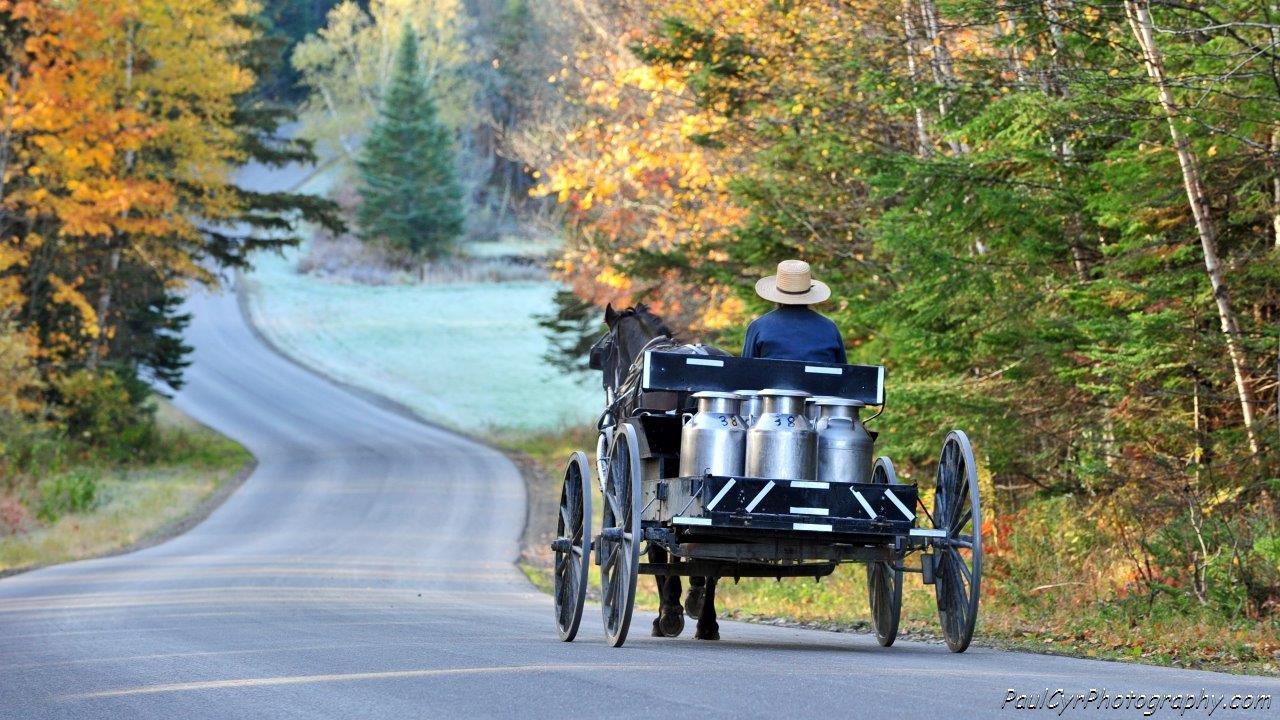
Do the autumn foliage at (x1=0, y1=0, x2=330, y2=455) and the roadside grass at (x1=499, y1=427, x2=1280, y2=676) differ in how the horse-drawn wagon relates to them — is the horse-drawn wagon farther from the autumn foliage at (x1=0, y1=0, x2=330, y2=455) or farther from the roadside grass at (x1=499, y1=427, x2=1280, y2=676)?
the autumn foliage at (x1=0, y1=0, x2=330, y2=455)

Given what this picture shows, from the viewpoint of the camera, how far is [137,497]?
1380 inches

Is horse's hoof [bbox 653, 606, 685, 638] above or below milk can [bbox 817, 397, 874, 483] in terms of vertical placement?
below

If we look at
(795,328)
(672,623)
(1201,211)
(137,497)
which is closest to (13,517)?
(137,497)

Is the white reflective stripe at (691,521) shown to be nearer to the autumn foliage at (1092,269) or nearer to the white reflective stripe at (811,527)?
the white reflective stripe at (811,527)

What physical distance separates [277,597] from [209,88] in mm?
24678

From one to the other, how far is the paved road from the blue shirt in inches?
75.5

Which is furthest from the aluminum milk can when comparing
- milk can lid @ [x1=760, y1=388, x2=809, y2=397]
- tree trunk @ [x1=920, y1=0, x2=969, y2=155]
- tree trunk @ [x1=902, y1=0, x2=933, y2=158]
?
tree trunk @ [x1=902, y1=0, x2=933, y2=158]

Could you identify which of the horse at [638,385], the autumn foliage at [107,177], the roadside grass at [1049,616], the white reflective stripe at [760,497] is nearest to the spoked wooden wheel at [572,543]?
the horse at [638,385]

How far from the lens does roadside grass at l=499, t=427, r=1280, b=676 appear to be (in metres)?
10.1

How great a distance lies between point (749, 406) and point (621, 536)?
112 centimetres

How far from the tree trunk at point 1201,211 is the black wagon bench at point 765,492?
3.85m

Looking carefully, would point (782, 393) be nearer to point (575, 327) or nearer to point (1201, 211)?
point (1201, 211)

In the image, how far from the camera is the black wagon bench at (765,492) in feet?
30.4

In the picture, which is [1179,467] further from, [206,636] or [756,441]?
[206,636]
